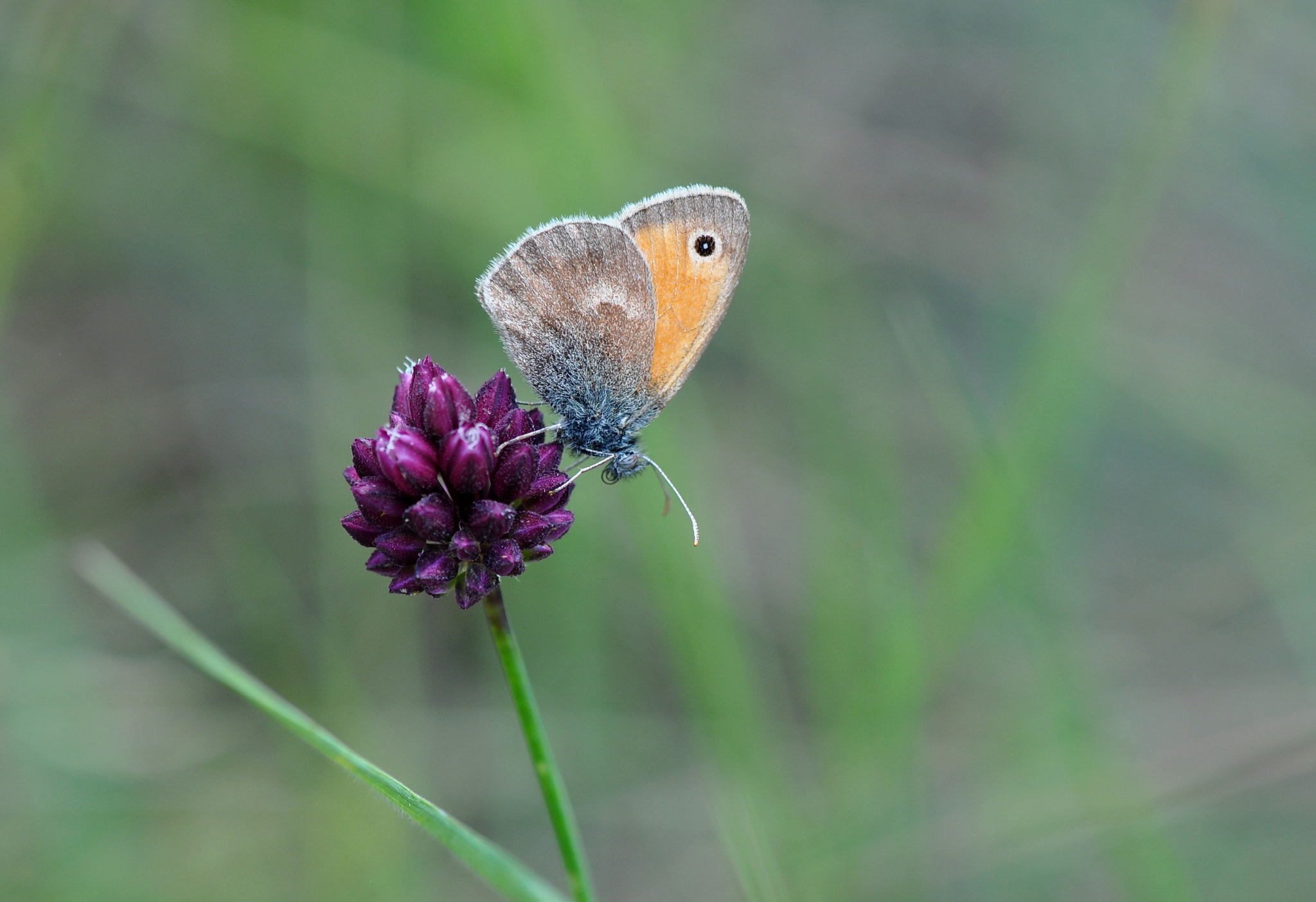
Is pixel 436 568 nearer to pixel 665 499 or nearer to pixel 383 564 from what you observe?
pixel 383 564

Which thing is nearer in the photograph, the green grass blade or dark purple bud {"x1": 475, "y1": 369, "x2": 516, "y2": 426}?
the green grass blade

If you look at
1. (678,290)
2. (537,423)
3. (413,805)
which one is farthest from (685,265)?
(413,805)

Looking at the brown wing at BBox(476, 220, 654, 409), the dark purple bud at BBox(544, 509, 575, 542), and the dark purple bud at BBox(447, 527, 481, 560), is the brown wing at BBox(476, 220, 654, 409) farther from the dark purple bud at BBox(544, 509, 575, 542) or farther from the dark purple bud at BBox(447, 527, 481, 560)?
the dark purple bud at BBox(447, 527, 481, 560)

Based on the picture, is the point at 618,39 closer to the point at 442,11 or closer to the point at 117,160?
the point at 442,11

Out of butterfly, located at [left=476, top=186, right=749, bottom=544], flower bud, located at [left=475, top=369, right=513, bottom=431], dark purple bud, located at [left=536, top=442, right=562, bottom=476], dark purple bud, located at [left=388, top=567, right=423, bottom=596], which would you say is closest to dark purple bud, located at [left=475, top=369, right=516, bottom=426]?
flower bud, located at [left=475, top=369, right=513, bottom=431]

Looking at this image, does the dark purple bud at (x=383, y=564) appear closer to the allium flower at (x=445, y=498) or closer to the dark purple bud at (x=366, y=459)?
the allium flower at (x=445, y=498)

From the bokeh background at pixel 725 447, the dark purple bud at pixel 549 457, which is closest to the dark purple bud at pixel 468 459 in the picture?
the dark purple bud at pixel 549 457

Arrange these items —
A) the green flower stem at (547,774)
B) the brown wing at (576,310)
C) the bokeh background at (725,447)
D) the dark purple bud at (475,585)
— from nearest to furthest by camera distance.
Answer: the green flower stem at (547,774), the dark purple bud at (475,585), the brown wing at (576,310), the bokeh background at (725,447)
